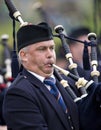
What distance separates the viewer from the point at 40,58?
4.70 m

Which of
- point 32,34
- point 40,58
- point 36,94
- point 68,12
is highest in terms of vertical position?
point 68,12

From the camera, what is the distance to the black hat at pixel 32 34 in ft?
15.6

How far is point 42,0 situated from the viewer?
9688mm

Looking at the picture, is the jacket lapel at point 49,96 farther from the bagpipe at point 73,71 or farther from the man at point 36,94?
the bagpipe at point 73,71

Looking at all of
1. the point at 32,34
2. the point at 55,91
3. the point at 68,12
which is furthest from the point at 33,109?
the point at 68,12

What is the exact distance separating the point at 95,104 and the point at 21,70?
0.73 metres

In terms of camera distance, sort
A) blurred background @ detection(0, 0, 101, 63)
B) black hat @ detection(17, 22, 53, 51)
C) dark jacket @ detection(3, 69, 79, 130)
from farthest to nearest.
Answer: blurred background @ detection(0, 0, 101, 63), black hat @ detection(17, 22, 53, 51), dark jacket @ detection(3, 69, 79, 130)

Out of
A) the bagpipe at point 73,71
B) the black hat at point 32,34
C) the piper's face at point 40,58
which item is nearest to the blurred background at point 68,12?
the bagpipe at point 73,71

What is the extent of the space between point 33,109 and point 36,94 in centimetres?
17

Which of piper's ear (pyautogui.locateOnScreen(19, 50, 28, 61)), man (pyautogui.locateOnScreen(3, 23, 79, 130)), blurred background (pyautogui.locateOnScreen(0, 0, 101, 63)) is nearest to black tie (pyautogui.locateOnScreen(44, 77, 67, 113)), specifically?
man (pyautogui.locateOnScreen(3, 23, 79, 130))

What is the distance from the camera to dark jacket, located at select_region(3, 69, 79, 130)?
4535 millimetres

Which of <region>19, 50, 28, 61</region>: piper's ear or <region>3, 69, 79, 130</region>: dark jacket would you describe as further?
<region>19, 50, 28, 61</region>: piper's ear

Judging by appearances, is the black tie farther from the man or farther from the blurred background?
the blurred background

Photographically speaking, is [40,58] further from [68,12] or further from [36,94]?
[68,12]
